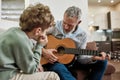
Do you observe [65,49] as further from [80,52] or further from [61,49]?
[80,52]

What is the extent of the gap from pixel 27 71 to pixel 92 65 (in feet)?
3.73

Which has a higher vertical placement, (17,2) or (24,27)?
(17,2)

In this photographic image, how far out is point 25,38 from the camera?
1.30 m

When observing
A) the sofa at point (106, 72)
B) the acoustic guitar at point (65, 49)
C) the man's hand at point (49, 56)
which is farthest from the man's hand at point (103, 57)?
the man's hand at point (49, 56)

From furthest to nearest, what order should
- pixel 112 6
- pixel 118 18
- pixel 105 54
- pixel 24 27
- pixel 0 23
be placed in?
pixel 112 6, pixel 118 18, pixel 0 23, pixel 105 54, pixel 24 27

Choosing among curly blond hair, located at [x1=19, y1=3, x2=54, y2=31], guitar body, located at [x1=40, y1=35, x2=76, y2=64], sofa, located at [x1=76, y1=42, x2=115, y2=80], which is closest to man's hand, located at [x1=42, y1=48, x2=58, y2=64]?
guitar body, located at [x1=40, y1=35, x2=76, y2=64]

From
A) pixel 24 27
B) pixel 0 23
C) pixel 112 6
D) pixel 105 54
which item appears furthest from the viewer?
pixel 112 6

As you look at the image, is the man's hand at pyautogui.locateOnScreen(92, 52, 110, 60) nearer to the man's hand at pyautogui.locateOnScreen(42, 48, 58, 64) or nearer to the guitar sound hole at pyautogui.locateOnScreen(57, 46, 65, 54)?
the guitar sound hole at pyautogui.locateOnScreen(57, 46, 65, 54)

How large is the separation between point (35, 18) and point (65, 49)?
0.82 m

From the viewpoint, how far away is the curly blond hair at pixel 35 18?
4.52 ft

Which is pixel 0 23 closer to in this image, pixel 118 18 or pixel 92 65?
pixel 92 65

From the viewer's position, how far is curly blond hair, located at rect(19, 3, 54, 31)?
1.38 meters

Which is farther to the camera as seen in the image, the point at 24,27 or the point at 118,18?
the point at 118,18

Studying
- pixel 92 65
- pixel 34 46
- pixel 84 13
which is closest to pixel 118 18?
pixel 84 13
